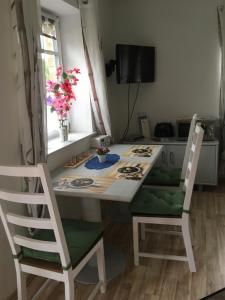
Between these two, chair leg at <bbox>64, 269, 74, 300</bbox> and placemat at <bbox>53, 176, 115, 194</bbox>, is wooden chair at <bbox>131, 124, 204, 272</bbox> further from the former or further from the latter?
chair leg at <bbox>64, 269, 74, 300</bbox>

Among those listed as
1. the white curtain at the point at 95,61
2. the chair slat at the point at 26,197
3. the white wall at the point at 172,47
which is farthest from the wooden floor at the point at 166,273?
the white wall at the point at 172,47

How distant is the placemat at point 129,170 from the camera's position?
2016 millimetres

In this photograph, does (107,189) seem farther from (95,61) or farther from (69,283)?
(95,61)

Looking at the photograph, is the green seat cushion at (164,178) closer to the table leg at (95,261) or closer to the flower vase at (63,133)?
the table leg at (95,261)

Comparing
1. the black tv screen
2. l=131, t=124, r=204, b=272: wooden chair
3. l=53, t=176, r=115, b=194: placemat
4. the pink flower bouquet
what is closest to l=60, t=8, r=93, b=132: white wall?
the pink flower bouquet

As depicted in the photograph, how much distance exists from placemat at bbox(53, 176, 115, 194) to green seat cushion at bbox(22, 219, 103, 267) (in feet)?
0.77

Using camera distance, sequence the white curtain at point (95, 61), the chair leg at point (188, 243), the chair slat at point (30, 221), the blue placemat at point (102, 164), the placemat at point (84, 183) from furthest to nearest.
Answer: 1. the white curtain at point (95, 61)
2. the blue placemat at point (102, 164)
3. the chair leg at point (188, 243)
4. the placemat at point (84, 183)
5. the chair slat at point (30, 221)

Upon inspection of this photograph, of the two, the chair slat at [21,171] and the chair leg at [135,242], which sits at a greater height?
the chair slat at [21,171]

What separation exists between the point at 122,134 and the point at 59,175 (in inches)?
76.6

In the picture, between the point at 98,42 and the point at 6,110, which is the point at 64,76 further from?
the point at 6,110

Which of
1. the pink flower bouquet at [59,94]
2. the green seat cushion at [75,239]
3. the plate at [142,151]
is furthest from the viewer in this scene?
the plate at [142,151]

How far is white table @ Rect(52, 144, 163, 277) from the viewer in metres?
1.74

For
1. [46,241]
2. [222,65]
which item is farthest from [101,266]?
[222,65]

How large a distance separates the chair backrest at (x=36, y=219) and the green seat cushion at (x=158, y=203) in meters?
→ 0.76
